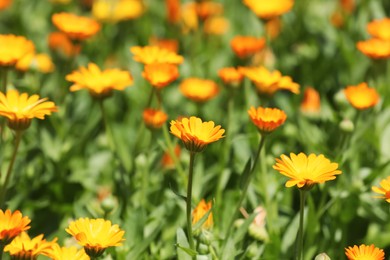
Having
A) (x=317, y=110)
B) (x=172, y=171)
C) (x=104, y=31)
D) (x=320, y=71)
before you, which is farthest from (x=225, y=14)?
(x=172, y=171)

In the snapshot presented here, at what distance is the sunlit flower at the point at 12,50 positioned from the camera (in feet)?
5.64

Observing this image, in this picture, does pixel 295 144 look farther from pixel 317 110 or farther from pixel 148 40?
pixel 148 40

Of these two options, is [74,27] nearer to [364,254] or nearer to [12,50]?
[12,50]

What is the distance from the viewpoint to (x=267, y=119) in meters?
1.47

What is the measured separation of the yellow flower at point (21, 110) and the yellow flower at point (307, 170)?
475mm

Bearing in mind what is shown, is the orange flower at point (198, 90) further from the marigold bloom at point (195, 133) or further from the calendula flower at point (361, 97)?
the marigold bloom at point (195, 133)

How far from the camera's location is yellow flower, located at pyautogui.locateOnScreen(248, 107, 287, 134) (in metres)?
1.46

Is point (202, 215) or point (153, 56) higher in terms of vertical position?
point (153, 56)

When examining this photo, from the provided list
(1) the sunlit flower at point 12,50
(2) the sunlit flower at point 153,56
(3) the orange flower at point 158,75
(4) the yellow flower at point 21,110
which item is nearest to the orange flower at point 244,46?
(2) the sunlit flower at point 153,56

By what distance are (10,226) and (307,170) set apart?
0.54m

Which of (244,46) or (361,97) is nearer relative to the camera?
(361,97)

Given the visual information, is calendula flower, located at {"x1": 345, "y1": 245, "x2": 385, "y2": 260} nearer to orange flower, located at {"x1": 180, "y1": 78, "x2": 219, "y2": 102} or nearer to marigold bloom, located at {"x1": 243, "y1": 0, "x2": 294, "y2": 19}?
orange flower, located at {"x1": 180, "y1": 78, "x2": 219, "y2": 102}

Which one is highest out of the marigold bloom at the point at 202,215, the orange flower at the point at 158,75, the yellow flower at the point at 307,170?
the yellow flower at the point at 307,170

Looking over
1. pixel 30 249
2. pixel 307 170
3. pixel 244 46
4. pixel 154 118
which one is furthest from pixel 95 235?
pixel 244 46
